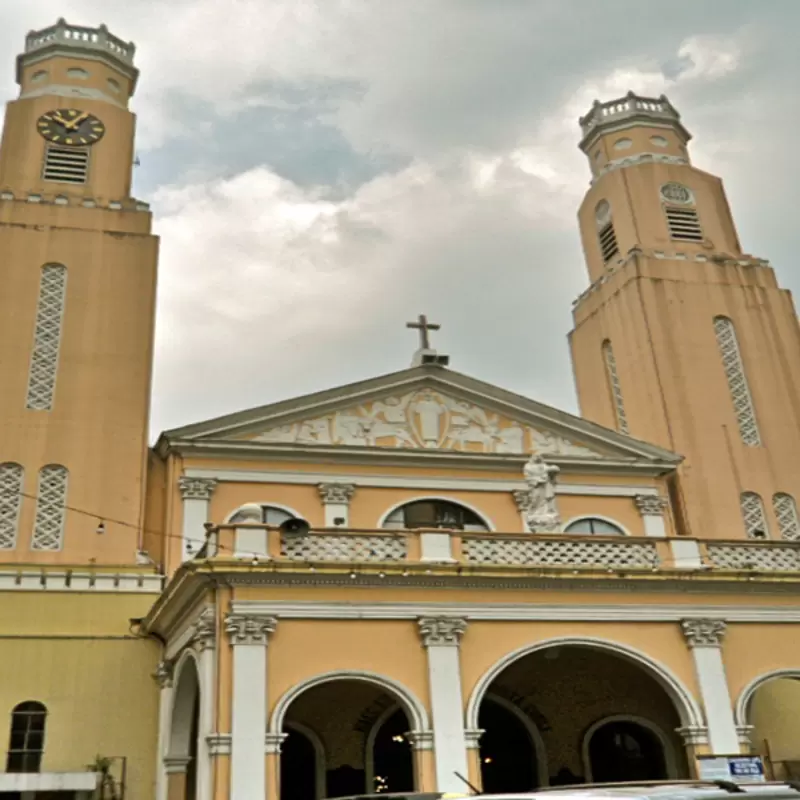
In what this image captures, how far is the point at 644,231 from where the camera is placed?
24.2 metres

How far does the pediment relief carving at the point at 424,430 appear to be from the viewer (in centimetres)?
1856

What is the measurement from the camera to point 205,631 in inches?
488

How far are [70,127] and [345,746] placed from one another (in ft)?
49.6

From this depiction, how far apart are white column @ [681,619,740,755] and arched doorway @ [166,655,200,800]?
7.26m

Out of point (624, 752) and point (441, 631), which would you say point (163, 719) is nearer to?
point (441, 631)

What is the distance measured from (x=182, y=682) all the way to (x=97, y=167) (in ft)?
40.8

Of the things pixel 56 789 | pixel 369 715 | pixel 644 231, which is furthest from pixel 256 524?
pixel 644 231

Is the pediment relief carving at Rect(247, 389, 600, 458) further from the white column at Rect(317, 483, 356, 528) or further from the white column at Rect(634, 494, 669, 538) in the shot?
the white column at Rect(634, 494, 669, 538)

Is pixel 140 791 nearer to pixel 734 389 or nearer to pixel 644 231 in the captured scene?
pixel 734 389

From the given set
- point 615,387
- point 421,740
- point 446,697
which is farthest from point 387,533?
point 615,387

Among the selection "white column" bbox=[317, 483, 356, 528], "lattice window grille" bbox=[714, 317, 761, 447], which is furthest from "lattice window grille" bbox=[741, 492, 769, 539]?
"white column" bbox=[317, 483, 356, 528]

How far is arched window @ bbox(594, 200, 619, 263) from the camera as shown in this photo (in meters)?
25.2

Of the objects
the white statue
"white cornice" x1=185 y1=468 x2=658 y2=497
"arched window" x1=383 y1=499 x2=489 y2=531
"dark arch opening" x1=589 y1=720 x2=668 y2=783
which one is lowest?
"dark arch opening" x1=589 y1=720 x2=668 y2=783

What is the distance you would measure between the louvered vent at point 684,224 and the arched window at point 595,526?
884 cm
